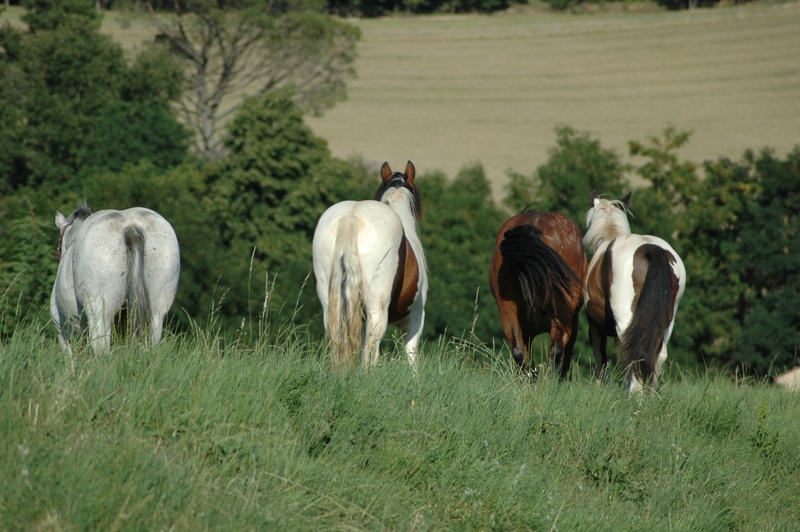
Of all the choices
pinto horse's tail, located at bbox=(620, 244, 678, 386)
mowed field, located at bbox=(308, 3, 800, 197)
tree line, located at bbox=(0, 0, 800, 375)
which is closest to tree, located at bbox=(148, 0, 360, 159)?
tree line, located at bbox=(0, 0, 800, 375)

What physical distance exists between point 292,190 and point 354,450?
1328 inches

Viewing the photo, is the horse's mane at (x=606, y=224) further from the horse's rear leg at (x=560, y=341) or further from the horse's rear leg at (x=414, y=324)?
the horse's rear leg at (x=414, y=324)

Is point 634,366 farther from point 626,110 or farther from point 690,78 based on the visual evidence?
point 690,78

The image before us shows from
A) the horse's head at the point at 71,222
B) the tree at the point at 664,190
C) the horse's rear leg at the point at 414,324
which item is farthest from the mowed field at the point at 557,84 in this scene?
the horse's head at the point at 71,222

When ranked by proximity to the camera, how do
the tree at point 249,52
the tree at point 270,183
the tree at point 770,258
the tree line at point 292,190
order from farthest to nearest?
the tree at point 249,52
the tree at point 270,183
the tree line at point 292,190
the tree at point 770,258

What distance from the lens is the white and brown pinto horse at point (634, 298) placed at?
7164 mm

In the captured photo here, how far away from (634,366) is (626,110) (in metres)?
49.2

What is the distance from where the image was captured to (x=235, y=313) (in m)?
29.0

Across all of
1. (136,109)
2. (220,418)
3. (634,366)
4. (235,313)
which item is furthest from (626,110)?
(220,418)

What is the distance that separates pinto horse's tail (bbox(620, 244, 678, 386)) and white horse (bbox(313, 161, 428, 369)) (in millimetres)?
1956

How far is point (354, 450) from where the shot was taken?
448cm

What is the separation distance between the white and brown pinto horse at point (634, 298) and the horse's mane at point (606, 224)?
0.04 ft

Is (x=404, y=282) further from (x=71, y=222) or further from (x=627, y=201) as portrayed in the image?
(x=627, y=201)

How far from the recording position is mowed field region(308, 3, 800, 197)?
49625 millimetres
